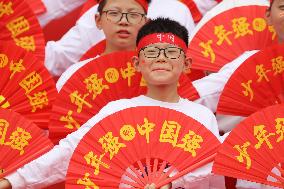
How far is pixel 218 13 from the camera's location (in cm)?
502

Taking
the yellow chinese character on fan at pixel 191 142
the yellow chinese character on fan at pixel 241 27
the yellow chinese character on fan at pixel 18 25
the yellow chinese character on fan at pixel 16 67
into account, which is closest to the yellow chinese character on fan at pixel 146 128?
the yellow chinese character on fan at pixel 191 142

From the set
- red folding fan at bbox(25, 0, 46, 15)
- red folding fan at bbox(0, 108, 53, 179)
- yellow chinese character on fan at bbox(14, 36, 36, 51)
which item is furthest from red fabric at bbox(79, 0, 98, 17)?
red folding fan at bbox(0, 108, 53, 179)

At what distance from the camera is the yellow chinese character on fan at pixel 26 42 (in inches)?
198

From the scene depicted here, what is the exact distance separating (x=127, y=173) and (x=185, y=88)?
2.92ft

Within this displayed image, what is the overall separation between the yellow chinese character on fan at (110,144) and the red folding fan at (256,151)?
42 centimetres

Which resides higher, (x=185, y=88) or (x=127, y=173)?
(x=185, y=88)

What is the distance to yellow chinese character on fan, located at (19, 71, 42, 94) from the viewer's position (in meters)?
4.45

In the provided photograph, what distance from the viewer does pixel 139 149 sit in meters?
3.74

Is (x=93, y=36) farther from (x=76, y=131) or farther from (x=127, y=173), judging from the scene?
(x=127, y=173)

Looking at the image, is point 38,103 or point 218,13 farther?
point 218,13

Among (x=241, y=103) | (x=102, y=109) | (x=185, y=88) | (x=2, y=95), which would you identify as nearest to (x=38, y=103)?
(x=2, y=95)

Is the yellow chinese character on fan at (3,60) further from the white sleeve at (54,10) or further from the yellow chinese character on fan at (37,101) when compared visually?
the white sleeve at (54,10)

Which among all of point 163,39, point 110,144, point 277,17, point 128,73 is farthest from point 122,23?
point 110,144

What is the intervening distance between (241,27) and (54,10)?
55.1 inches
